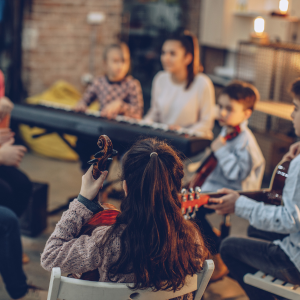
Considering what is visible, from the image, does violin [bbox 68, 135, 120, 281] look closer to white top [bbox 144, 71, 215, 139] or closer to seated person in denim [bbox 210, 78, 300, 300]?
seated person in denim [bbox 210, 78, 300, 300]

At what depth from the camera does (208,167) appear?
7.13 feet

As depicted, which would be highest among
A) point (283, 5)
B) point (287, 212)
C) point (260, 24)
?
point (283, 5)

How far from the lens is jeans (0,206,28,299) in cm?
181

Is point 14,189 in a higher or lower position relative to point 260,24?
lower

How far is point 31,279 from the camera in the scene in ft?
7.32

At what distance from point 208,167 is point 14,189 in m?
1.03

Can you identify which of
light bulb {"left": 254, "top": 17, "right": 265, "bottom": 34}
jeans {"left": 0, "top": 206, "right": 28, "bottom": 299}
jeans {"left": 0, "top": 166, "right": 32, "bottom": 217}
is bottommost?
jeans {"left": 0, "top": 206, "right": 28, "bottom": 299}

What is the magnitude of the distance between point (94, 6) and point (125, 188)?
3971mm

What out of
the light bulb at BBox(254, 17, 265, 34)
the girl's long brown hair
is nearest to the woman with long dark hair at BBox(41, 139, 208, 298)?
the girl's long brown hair

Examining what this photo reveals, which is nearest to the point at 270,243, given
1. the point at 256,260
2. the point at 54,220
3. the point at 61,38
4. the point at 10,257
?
the point at 256,260

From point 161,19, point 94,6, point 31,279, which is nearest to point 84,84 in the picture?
point 94,6

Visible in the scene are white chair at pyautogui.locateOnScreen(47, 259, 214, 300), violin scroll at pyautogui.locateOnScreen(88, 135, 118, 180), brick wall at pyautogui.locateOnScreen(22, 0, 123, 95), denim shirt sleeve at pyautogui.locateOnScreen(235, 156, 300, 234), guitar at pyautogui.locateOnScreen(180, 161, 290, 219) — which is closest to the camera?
white chair at pyautogui.locateOnScreen(47, 259, 214, 300)

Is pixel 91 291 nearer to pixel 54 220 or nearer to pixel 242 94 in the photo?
pixel 242 94

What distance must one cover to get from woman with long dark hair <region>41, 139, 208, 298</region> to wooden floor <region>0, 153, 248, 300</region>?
0.81ft
